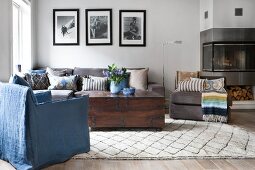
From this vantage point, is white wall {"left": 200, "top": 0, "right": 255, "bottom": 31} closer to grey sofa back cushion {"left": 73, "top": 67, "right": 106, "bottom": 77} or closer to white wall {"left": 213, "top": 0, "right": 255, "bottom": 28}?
white wall {"left": 213, "top": 0, "right": 255, "bottom": 28}

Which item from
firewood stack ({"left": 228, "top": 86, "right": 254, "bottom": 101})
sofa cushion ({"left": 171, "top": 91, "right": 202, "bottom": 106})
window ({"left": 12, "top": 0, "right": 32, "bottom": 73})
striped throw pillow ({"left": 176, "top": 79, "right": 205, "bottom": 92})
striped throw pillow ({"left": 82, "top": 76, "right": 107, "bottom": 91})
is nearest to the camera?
sofa cushion ({"left": 171, "top": 91, "right": 202, "bottom": 106})

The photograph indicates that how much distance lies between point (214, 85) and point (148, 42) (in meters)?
2.09

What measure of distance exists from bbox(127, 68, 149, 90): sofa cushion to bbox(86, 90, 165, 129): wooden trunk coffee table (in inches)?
67.1

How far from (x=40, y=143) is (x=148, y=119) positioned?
2142 mm

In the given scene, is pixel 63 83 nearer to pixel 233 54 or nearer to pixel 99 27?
pixel 99 27

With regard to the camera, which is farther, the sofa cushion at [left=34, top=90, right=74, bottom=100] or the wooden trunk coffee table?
the sofa cushion at [left=34, top=90, right=74, bottom=100]

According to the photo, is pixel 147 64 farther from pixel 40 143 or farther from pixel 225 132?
pixel 40 143

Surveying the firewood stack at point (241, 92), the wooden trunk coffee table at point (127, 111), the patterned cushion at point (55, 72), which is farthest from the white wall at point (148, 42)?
the wooden trunk coffee table at point (127, 111)

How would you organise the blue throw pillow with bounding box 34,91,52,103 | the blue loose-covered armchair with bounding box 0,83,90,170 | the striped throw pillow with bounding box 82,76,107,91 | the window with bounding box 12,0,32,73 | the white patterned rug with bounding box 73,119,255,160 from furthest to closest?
1. the window with bounding box 12,0,32,73
2. the striped throw pillow with bounding box 82,76,107,91
3. the white patterned rug with bounding box 73,119,255,160
4. the blue throw pillow with bounding box 34,91,52,103
5. the blue loose-covered armchair with bounding box 0,83,90,170

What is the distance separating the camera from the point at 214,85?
588cm

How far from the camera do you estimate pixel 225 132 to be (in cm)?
495

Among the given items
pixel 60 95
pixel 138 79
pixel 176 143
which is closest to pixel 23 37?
pixel 60 95

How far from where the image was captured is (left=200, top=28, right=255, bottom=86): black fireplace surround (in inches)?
273

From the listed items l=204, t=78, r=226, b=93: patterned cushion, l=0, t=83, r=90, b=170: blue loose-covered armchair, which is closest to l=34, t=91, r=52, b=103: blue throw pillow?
l=0, t=83, r=90, b=170: blue loose-covered armchair
